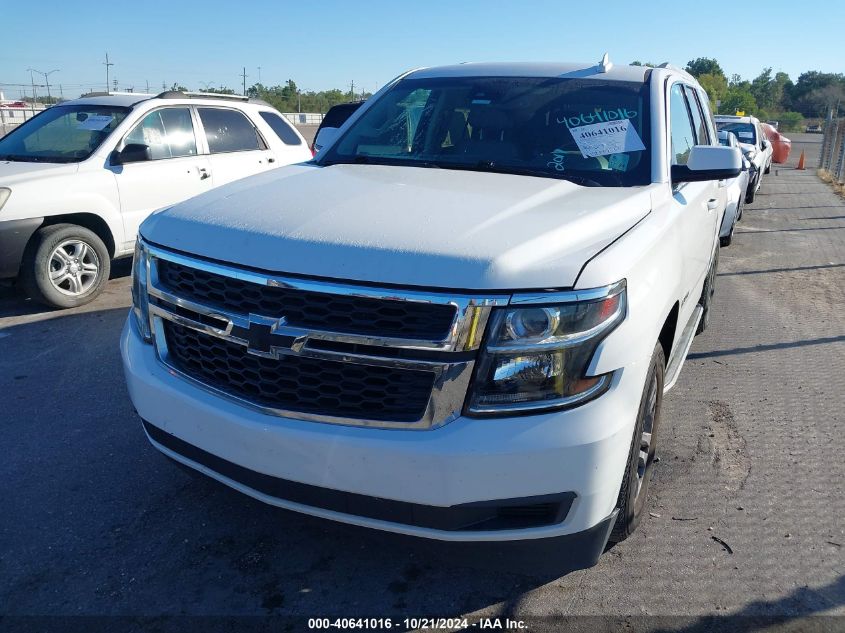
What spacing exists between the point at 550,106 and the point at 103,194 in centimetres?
467

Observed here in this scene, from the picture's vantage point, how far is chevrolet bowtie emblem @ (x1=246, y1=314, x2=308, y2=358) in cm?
227

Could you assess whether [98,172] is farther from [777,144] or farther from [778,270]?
[777,144]

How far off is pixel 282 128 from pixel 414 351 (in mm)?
7257

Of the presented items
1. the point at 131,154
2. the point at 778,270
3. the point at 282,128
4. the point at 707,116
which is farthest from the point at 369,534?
the point at 778,270

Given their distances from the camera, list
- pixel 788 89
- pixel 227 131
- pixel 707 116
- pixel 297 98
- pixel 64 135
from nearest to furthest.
→ pixel 707 116, pixel 64 135, pixel 227 131, pixel 297 98, pixel 788 89

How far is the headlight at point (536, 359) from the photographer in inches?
84.1

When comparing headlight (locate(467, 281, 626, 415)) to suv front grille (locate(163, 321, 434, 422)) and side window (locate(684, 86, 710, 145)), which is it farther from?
side window (locate(684, 86, 710, 145))

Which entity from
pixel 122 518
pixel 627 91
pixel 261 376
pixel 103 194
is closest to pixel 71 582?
pixel 122 518

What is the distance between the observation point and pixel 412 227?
2385mm

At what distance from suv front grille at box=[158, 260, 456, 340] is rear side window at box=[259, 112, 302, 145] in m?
6.60

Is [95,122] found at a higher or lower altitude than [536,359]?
higher

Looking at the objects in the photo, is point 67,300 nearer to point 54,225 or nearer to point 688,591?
point 54,225

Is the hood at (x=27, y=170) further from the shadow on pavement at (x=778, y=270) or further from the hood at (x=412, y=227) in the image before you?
the shadow on pavement at (x=778, y=270)

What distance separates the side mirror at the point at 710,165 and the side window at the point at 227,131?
18.9ft
